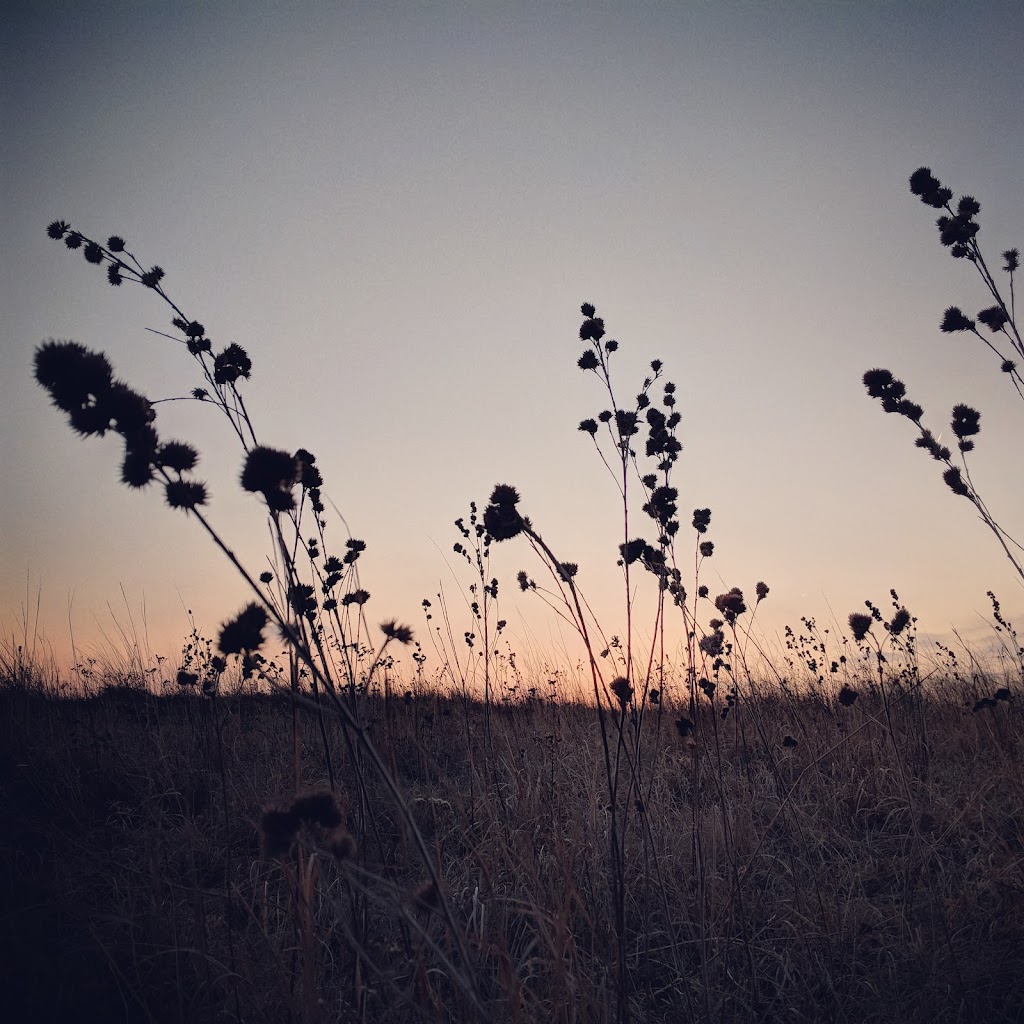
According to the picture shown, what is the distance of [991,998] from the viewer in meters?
1.88

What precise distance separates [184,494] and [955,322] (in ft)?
10.0

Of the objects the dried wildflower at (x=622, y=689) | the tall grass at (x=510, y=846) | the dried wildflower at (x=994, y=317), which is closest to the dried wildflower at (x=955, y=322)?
the dried wildflower at (x=994, y=317)

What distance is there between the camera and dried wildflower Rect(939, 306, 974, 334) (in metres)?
2.58

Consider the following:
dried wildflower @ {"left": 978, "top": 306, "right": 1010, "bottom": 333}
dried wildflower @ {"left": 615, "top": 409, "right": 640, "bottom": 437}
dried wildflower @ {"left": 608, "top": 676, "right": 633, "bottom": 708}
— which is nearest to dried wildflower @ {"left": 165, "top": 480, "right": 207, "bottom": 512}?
dried wildflower @ {"left": 608, "top": 676, "right": 633, "bottom": 708}

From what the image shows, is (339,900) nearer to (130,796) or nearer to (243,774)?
(243,774)

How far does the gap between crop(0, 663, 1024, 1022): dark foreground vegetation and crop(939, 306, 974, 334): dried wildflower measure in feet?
5.51

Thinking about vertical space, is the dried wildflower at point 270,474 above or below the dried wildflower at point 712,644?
above

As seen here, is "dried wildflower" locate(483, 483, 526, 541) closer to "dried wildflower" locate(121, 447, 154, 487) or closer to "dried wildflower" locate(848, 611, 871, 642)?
"dried wildflower" locate(121, 447, 154, 487)

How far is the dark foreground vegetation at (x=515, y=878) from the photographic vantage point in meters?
1.70

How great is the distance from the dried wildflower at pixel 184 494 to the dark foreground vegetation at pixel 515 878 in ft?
1.84

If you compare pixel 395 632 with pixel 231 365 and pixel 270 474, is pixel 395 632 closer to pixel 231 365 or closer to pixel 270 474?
pixel 270 474

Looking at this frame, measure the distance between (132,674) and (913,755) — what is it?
7329 millimetres

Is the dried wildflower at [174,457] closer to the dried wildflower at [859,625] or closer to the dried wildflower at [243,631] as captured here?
the dried wildflower at [243,631]

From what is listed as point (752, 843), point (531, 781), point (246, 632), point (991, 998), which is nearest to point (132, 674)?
point (531, 781)
